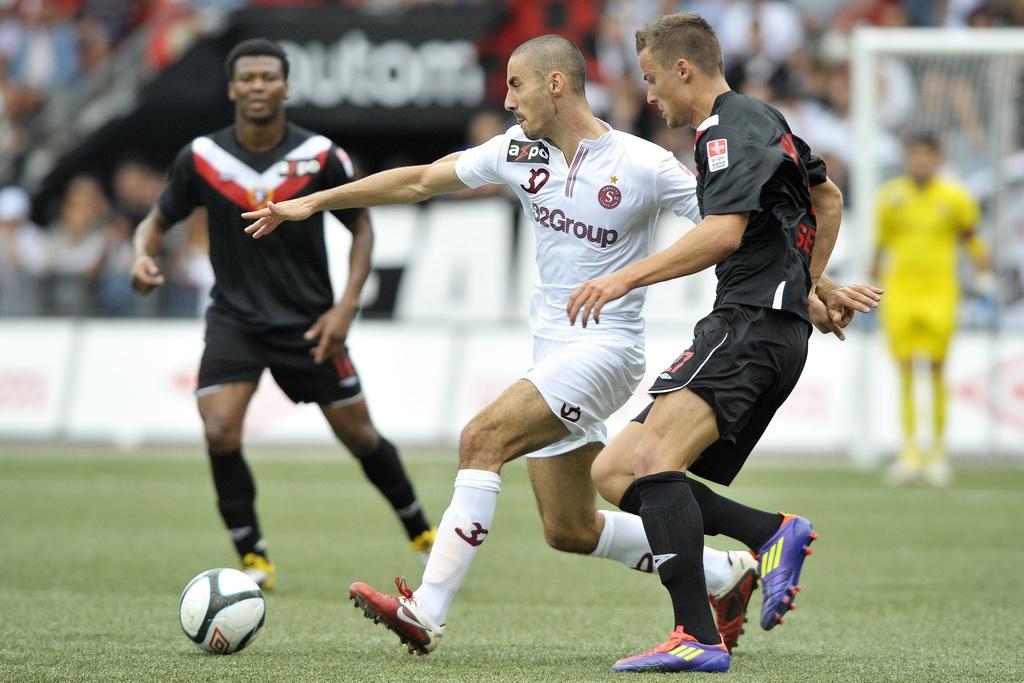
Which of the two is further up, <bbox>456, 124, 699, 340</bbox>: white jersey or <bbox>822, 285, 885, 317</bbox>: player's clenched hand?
<bbox>456, 124, 699, 340</bbox>: white jersey

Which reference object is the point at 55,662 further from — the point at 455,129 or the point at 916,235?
the point at 455,129

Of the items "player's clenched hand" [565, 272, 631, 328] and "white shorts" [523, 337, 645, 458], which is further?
"white shorts" [523, 337, 645, 458]

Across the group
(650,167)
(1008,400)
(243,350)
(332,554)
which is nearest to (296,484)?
(332,554)

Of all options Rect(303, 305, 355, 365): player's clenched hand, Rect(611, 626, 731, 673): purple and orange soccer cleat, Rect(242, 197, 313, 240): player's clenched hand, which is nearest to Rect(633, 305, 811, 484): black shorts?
Rect(611, 626, 731, 673): purple and orange soccer cleat

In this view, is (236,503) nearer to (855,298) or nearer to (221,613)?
(221,613)

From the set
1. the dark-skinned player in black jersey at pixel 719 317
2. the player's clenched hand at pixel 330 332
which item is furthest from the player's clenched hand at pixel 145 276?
the dark-skinned player in black jersey at pixel 719 317

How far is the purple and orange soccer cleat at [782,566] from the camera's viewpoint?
568cm

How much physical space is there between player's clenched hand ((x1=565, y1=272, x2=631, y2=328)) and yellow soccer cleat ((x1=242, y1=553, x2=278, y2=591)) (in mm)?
3148

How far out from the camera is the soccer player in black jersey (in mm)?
8008

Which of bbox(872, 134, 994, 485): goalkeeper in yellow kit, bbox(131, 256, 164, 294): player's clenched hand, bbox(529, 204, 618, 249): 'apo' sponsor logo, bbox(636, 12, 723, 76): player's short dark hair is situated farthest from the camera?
bbox(872, 134, 994, 485): goalkeeper in yellow kit

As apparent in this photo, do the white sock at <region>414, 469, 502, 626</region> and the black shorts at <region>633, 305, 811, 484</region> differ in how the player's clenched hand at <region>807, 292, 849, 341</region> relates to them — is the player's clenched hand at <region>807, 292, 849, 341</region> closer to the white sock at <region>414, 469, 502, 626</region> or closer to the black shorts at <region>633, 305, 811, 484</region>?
the black shorts at <region>633, 305, 811, 484</region>

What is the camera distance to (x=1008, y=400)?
15250mm

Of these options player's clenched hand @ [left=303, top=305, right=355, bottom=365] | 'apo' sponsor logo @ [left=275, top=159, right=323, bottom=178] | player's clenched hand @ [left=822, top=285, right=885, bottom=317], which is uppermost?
'apo' sponsor logo @ [left=275, top=159, right=323, bottom=178]

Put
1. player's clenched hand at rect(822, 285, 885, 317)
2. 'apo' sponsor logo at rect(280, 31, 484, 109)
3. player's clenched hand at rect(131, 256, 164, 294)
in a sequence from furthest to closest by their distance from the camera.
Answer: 'apo' sponsor logo at rect(280, 31, 484, 109)
player's clenched hand at rect(131, 256, 164, 294)
player's clenched hand at rect(822, 285, 885, 317)
